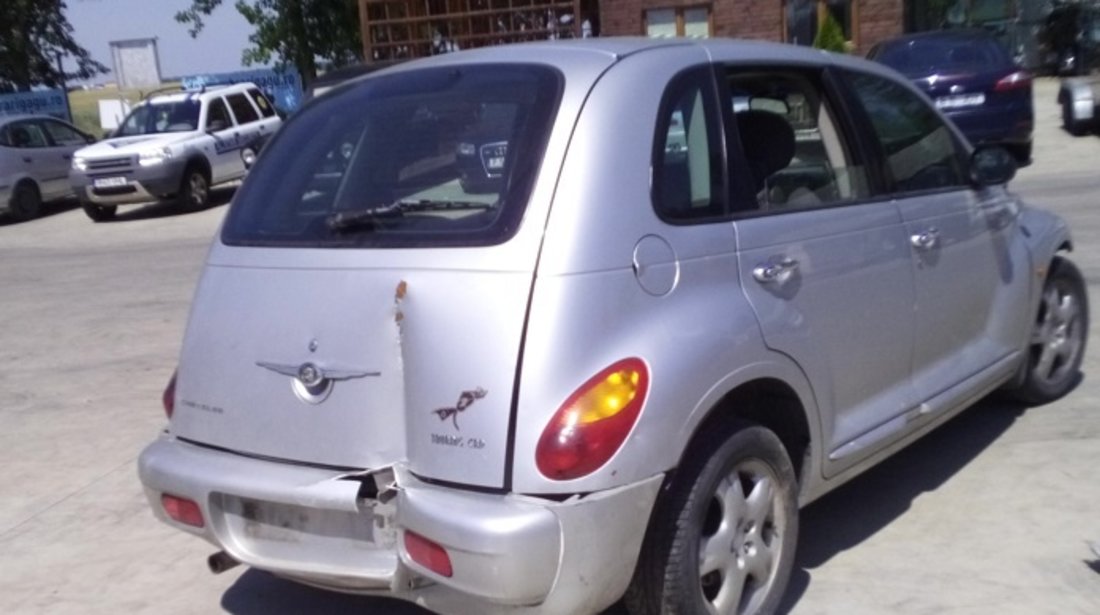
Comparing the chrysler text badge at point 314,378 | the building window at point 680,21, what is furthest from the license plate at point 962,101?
the chrysler text badge at point 314,378

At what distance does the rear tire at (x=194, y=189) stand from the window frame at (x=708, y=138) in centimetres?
1646

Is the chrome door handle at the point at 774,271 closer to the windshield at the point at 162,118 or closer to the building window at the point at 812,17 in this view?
the windshield at the point at 162,118

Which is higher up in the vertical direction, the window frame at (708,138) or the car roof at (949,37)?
the window frame at (708,138)

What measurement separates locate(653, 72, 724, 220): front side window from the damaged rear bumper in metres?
0.85

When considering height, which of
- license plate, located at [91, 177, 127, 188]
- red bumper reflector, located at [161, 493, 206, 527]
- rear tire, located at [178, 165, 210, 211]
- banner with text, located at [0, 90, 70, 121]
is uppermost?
red bumper reflector, located at [161, 493, 206, 527]

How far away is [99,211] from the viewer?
20516 mm

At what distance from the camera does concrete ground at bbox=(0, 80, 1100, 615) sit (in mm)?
4668

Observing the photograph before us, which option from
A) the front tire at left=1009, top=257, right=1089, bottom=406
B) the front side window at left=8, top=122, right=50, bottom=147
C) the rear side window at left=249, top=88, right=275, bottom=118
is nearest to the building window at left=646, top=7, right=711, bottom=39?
the rear side window at left=249, top=88, right=275, bottom=118

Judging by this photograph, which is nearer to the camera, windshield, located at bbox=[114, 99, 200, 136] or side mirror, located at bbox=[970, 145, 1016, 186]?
side mirror, located at bbox=[970, 145, 1016, 186]

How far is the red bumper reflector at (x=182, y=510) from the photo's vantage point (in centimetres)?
414

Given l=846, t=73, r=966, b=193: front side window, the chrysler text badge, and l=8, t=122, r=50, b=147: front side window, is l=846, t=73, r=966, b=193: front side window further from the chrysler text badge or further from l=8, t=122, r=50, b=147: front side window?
l=8, t=122, r=50, b=147: front side window

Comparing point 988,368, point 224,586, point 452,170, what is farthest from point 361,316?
point 988,368

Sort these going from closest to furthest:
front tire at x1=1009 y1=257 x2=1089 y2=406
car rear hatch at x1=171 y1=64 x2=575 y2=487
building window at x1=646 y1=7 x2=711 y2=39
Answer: car rear hatch at x1=171 y1=64 x2=575 y2=487, front tire at x1=1009 y1=257 x2=1089 y2=406, building window at x1=646 y1=7 x2=711 y2=39

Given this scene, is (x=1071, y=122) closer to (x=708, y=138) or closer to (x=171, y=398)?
(x=708, y=138)
